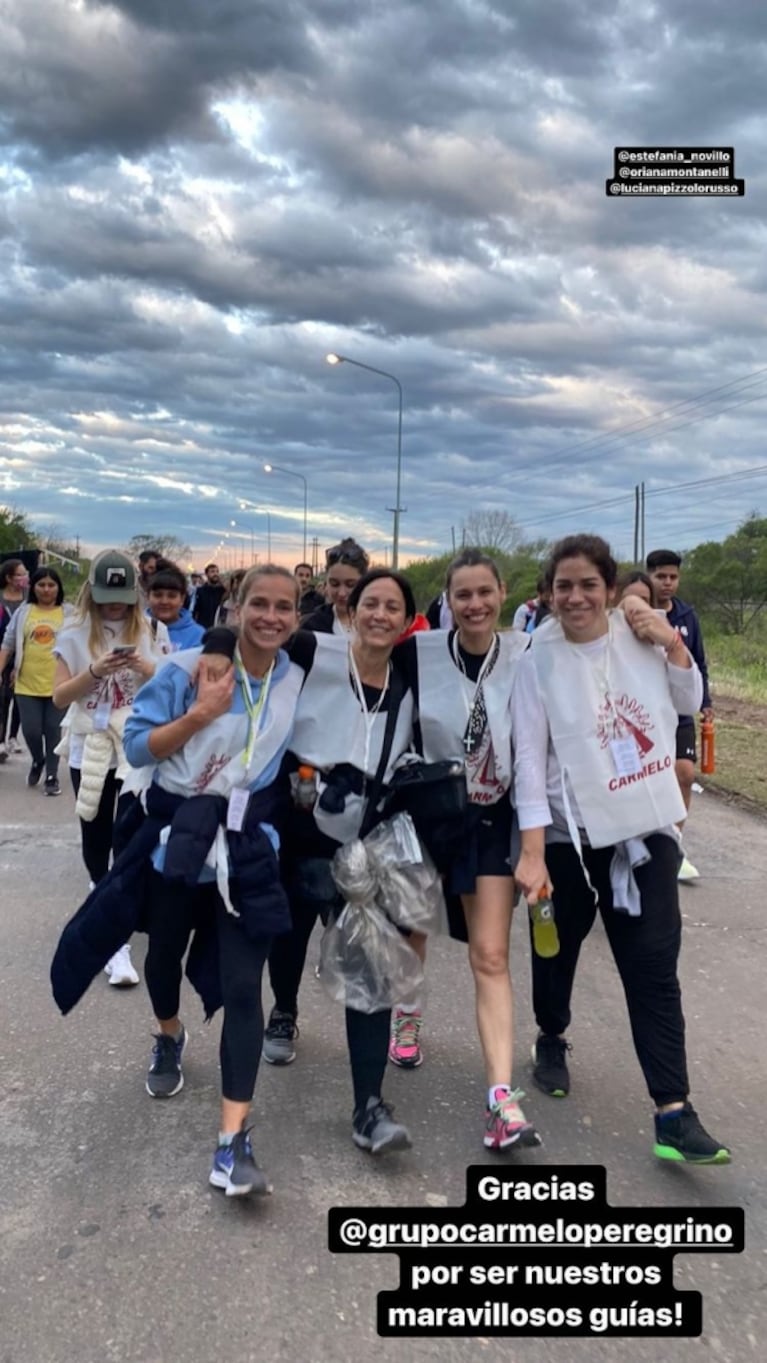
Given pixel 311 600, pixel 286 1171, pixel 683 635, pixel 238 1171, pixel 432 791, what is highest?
pixel 311 600

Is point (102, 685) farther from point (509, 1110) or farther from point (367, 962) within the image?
point (509, 1110)

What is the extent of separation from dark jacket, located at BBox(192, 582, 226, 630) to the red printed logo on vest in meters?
7.53

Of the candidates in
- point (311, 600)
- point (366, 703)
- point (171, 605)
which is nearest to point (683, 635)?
point (311, 600)

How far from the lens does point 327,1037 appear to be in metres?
3.79

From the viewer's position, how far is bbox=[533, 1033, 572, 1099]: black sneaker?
3371 millimetres

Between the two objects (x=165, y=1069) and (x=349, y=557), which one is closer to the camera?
(x=165, y=1069)

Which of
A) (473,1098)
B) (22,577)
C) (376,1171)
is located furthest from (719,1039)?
(22,577)

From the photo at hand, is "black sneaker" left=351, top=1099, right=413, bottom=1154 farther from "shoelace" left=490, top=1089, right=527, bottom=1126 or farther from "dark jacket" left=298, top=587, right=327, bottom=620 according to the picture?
"dark jacket" left=298, top=587, right=327, bottom=620

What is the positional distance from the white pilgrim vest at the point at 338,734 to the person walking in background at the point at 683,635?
2.41 m

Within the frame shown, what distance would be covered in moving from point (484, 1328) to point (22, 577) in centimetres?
864

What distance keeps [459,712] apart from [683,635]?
2755 mm

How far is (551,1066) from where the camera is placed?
11.3ft

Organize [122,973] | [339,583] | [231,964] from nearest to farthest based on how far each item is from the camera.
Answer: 1. [231,964]
2. [122,973]
3. [339,583]

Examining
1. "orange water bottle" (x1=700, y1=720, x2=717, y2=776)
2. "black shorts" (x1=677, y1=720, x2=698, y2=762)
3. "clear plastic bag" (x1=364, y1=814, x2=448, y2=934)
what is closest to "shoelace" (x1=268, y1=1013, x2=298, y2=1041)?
"clear plastic bag" (x1=364, y1=814, x2=448, y2=934)
